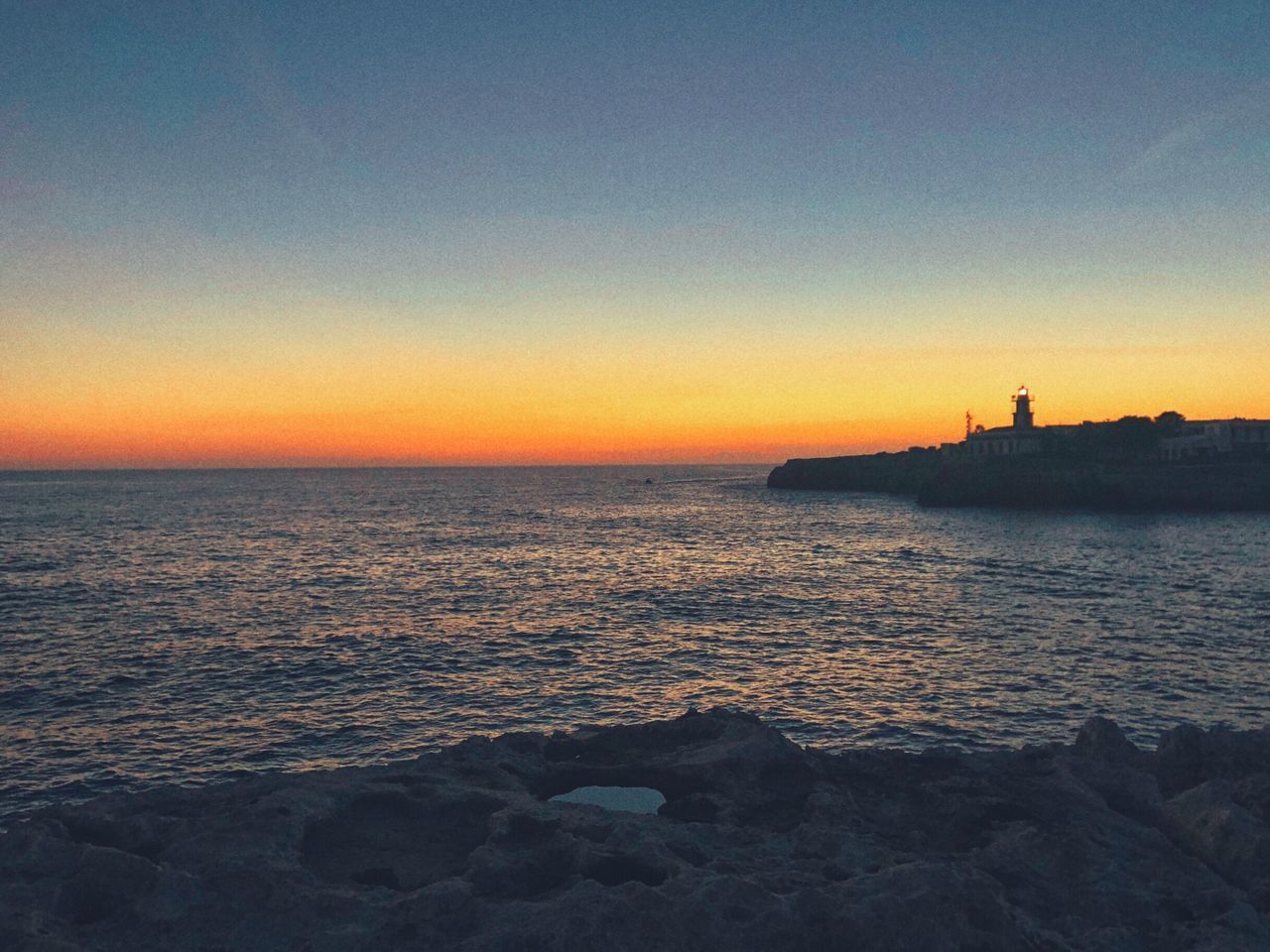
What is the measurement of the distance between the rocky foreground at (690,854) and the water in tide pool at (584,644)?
28.3 ft

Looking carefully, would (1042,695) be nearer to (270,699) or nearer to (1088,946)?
(1088,946)

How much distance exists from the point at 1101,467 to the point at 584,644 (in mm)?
111581

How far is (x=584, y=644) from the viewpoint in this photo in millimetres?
36719

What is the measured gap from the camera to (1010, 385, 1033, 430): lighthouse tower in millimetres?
162500

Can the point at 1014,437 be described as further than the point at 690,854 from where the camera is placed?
Yes

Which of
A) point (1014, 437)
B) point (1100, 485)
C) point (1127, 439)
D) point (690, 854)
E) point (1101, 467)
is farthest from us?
point (1014, 437)

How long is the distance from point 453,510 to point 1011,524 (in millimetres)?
90446

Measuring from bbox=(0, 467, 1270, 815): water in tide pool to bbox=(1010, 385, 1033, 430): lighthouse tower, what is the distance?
3429 inches

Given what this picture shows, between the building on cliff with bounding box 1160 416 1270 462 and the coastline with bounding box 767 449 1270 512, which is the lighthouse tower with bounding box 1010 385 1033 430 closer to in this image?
the building on cliff with bounding box 1160 416 1270 462

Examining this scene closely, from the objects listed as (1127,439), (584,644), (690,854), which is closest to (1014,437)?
(1127,439)

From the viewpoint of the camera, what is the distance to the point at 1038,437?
6181 inches

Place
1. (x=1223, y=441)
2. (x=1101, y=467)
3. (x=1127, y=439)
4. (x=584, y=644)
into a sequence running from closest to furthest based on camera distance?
(x=584, y=644), (x=1101, y=467), (x=1223, y=441), (x=1127, y=439)

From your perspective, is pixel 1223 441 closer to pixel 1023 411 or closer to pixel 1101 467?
pixel 1101 467

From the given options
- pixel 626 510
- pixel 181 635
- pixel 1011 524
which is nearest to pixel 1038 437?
pixel 1011 524
